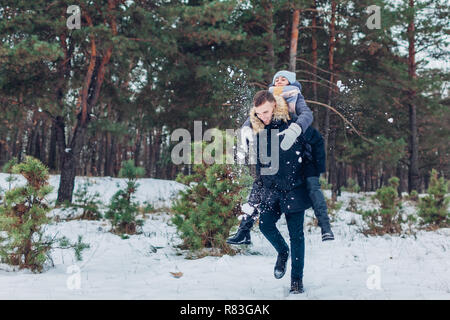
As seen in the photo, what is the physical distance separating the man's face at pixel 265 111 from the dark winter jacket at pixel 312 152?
299mm

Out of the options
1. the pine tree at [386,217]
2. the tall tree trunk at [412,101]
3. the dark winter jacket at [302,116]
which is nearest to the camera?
the dark winter jacket at [302,116]

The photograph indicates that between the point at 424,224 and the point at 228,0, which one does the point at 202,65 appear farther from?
the point at 424,224

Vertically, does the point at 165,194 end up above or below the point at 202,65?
Answer: below

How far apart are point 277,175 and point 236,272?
173cm

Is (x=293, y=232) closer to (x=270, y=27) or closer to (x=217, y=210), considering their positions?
(x=217, y=210)

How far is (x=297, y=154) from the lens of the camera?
2740mm

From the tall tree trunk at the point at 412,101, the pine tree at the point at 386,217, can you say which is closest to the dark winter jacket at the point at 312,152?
the pine tree at the point at 386,217

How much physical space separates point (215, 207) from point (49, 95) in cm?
766

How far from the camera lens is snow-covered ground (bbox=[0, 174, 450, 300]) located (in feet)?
10.3

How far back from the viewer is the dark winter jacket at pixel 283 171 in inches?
108

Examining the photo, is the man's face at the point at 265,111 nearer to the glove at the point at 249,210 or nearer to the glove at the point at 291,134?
the glove at the point at 291,134

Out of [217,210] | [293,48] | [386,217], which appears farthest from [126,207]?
[386,217]
